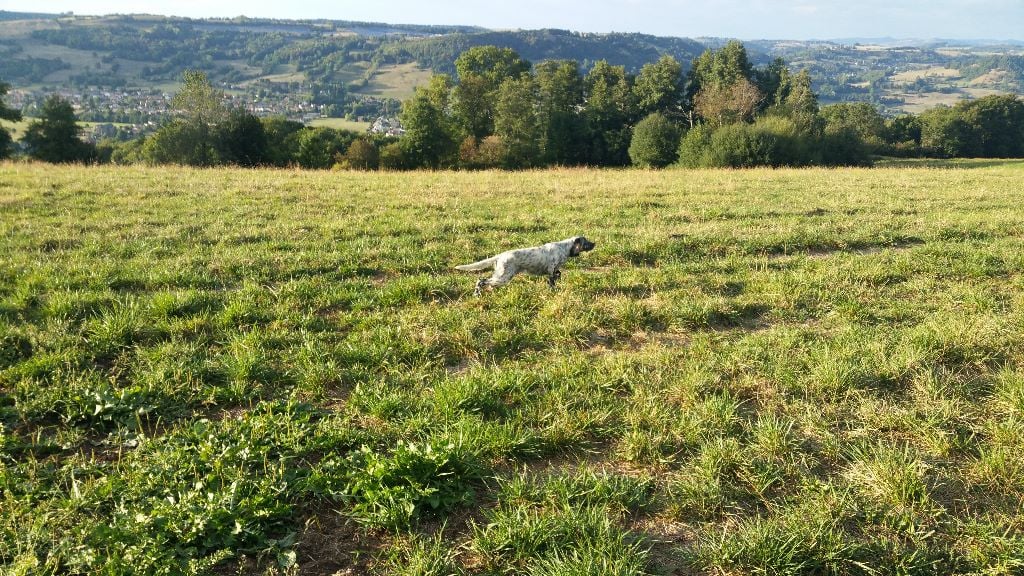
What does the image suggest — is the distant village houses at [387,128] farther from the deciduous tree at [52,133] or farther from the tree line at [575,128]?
the deciduous tree at [52,133]

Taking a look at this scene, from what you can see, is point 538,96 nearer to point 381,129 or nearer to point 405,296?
point 381,129

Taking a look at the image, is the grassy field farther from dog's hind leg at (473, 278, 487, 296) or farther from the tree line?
the tree line

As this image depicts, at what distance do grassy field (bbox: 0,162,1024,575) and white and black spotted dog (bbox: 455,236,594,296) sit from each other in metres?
0.23

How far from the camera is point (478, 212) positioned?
13.3 m

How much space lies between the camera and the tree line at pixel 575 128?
4088 centimetres

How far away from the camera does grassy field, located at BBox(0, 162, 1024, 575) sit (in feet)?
10.3

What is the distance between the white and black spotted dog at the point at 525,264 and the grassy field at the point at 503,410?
230 millimetres

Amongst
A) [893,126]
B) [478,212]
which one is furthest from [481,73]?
[893,126]

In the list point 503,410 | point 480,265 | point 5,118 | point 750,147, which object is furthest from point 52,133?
point 750,147

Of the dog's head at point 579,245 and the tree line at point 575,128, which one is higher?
the tree line at point 575,128

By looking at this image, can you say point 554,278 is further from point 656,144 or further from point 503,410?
point 656,144

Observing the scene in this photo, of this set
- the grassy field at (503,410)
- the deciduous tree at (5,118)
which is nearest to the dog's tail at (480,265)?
the grassy field at (503,410)

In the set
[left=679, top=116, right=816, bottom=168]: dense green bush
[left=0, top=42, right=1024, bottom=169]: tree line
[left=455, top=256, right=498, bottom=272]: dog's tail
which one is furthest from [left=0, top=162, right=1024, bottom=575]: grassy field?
[left=0, top=42, right=1024, bottom=169]: tree line

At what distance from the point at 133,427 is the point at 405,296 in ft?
11.9
